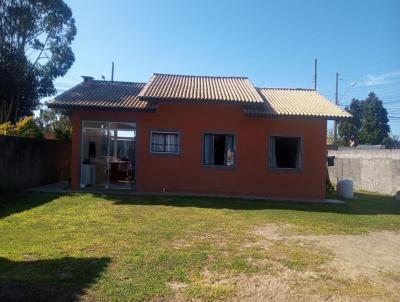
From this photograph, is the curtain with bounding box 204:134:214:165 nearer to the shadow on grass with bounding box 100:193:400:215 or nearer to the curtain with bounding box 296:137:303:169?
the shadow on grass with bounding box 100:193:400:215

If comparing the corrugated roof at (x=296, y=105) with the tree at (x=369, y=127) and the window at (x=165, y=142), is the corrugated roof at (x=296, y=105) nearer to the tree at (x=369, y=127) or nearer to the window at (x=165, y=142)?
the window at (x=165, y=142)

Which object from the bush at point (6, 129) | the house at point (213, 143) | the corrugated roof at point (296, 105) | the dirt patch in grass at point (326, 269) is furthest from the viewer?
the bush at point (6, 129)

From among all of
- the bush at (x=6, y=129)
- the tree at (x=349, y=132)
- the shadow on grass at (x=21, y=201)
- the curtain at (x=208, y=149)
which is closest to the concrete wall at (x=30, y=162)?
the shadow on grass at (x=21, y=201)

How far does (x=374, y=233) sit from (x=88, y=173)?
10604 millimetres

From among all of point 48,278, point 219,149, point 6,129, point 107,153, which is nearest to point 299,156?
point 219,149

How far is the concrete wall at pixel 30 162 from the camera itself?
14.0 metres

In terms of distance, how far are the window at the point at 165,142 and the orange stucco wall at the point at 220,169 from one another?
0.71ft

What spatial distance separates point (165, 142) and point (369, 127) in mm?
44694

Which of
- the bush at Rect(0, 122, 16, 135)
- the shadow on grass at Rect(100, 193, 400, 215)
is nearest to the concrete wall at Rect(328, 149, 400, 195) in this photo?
the shadow on grass at Rect(100, 193, 400, 215)

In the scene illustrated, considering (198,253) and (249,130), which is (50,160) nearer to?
(249,130)

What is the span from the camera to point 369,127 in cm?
5425

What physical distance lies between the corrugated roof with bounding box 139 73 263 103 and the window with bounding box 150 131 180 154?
143 cm

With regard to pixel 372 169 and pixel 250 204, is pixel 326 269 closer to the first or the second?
pixel 250 204

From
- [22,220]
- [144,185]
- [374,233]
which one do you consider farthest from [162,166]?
[374,233]
